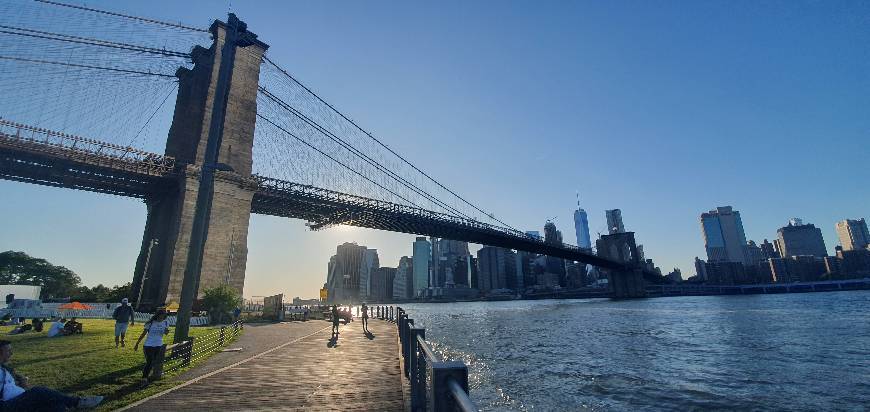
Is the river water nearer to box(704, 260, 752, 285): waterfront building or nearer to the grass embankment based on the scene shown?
the grass embankment

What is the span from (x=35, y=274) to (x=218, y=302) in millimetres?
81802

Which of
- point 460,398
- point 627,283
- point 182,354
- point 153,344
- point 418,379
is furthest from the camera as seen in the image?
point 627,283

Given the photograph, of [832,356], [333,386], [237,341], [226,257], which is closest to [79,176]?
[226,257]

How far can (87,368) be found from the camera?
31.4 ft

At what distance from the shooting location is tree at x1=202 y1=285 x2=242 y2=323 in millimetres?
26953

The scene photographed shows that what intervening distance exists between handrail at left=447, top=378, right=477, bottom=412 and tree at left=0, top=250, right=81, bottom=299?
99279 millimetres

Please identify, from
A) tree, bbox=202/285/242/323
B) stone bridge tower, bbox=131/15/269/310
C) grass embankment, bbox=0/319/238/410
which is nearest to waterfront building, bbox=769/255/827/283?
stone bridge tower, bbox=131/15/269/310

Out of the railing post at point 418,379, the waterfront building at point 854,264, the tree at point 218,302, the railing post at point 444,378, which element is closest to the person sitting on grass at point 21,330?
the tree at point 218,302

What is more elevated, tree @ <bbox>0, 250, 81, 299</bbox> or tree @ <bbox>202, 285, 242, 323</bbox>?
tree @ <bbox>0, 250, 81, 299</bbox>

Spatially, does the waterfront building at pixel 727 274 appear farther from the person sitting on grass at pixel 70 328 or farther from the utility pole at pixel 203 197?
the person sitting on grass at pixel 70 328

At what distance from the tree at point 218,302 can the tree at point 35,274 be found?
231 feet

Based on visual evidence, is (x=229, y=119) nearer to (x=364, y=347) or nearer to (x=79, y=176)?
(x=79, y=176)

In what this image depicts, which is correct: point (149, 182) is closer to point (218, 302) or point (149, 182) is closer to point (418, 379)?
point (218, 302)

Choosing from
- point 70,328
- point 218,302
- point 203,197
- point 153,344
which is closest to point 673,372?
point 153,344
